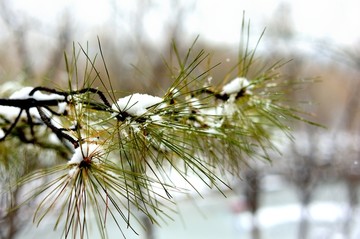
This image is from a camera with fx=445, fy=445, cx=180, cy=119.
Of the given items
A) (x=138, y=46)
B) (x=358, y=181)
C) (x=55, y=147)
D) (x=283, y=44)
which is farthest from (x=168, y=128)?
(x=358, y=181)

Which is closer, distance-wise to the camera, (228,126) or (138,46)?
(228,126)

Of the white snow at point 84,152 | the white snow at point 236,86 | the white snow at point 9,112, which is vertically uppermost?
the white snow at point 236,86

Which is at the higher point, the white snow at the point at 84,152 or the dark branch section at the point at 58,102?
the dark branch section at the point at 58,102

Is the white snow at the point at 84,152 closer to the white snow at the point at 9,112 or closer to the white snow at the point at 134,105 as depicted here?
the white snow at the point at 134,105

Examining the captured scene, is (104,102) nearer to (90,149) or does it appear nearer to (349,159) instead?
(90,149)

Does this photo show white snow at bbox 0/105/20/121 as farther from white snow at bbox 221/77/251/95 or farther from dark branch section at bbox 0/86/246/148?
white snow at bbox 221/77/251/95

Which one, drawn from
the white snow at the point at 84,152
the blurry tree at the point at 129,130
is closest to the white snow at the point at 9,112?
the blurry tree at the point at 129,130

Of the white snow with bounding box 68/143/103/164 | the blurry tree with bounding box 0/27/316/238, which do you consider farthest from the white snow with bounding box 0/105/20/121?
the white snow with bounding box 68/143/103/164

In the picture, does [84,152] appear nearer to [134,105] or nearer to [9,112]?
[134,105]
